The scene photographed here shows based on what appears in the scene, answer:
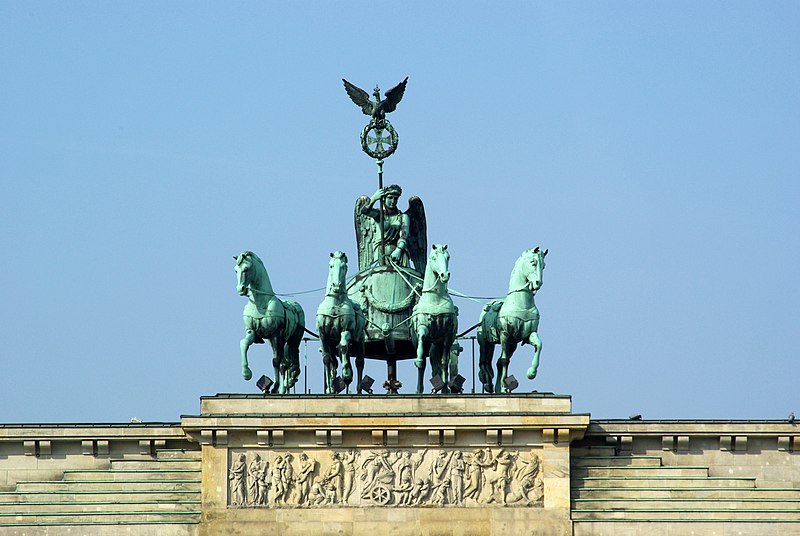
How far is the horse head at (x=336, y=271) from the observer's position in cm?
7369

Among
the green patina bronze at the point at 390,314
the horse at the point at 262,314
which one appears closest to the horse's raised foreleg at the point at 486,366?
the green patina bronze at the point at 390,314

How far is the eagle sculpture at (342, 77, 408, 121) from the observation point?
8031 cm

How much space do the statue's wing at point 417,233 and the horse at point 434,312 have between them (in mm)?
4904

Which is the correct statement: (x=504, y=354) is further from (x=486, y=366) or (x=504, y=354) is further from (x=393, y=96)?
(x=393, y=96)

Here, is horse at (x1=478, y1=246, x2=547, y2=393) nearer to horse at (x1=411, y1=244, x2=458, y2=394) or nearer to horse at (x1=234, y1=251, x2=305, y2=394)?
horse at (x1=411, y1=244, x2=458, y2=394)

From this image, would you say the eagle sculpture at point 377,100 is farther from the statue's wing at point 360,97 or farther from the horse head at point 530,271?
the horse head at point 530,271

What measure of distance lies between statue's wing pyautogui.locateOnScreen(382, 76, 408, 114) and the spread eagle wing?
2.46 metres

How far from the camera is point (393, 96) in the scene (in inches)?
3162

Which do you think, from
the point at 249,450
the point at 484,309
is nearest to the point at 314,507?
the point at 249,450

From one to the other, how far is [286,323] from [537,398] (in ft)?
20.9

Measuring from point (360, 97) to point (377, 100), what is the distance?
0.43 meters

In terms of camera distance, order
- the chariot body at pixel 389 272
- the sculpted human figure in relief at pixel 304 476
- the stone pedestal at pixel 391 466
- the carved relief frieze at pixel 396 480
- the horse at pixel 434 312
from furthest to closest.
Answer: the chariot body at pixel 389 272, the horse at pixel 434 312, the sculpted human figure in relief at pixel 304 476, the carved relief frieze at pixel 396 480, the stone pedestal at pixel 391 466

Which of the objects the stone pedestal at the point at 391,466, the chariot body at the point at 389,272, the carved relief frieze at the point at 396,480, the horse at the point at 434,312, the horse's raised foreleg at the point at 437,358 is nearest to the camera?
the stone pedestal at the point at 391,466

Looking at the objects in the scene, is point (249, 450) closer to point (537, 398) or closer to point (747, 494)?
point (537, 398)
